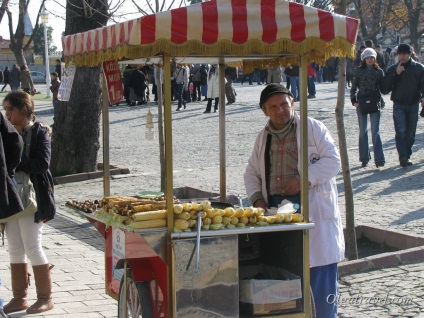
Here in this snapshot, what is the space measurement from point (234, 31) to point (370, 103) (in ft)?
26.9

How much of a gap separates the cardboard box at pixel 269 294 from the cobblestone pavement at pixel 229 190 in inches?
44.2

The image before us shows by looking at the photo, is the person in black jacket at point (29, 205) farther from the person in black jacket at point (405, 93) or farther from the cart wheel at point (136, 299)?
the person in black jacket at point (405, 93)

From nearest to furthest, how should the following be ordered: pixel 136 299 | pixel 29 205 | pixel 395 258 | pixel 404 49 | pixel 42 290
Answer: pixel 136 299
pixel 29 205
pixel 42 290
pixel 395 258
pixel 404 49

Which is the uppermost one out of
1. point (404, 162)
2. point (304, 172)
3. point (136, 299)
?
point (304, 172)

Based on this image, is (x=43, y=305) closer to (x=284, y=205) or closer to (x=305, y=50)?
(x=284, y=205)

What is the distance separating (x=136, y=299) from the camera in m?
5.11

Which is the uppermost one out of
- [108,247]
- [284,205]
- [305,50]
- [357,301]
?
[305,50]

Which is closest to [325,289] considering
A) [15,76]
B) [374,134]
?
[374,134]

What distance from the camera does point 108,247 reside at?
231 inches

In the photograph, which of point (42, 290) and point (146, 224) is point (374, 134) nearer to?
point (42, 290)

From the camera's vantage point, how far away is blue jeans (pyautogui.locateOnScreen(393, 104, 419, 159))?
12.5 metres

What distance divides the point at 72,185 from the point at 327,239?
8046 mm

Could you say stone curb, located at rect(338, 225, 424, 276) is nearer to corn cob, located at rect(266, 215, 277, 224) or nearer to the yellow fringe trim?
corn cob, located at rect(266, 215, 277, 224)

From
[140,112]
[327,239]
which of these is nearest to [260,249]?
[327,239]
